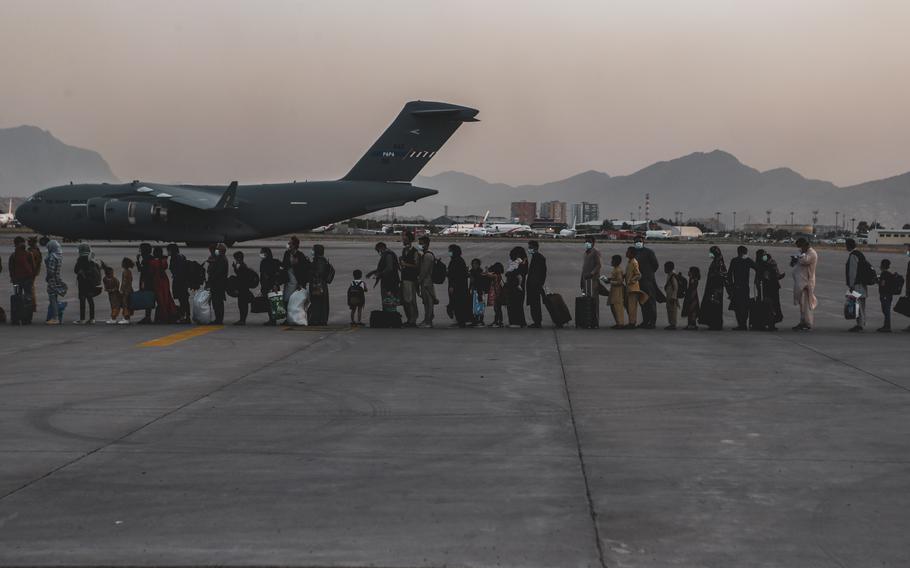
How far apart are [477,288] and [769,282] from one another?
5813 mm

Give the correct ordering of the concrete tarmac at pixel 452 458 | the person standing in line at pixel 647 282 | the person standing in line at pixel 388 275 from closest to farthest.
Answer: the concrete tarmac at pixel 452 458, the person standing in line at pixel 388 275, the person standing in line at pixel 647 282

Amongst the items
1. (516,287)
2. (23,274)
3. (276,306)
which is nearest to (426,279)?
(516,287)

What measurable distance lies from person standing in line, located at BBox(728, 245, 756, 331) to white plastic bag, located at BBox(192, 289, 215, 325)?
1048 cm

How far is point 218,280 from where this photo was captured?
1961 cm

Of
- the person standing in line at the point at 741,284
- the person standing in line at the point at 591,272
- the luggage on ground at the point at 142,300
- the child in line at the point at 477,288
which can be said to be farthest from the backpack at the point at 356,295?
the person standing in line at the point at 741,284

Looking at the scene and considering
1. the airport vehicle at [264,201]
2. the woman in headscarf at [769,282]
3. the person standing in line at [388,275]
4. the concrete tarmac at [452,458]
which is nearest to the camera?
the concrete tarmac at [452,458]

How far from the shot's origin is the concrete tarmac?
20.1ft

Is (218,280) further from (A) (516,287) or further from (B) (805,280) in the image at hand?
(B) (805,280)

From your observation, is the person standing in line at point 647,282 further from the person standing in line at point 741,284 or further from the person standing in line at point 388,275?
the person standing in line at point 388,275

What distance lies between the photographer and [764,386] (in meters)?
12.4

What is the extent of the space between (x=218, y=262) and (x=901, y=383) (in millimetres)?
12659

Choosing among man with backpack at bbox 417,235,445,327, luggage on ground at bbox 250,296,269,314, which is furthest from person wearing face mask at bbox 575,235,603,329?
luggage on ground at bbox 250,296,269,314

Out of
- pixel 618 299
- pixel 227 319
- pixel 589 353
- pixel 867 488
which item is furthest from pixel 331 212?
pixel 867 488

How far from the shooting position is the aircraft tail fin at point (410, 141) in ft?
158
